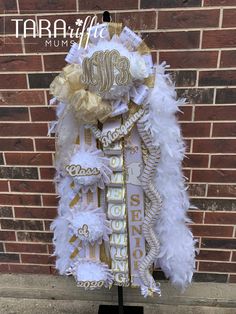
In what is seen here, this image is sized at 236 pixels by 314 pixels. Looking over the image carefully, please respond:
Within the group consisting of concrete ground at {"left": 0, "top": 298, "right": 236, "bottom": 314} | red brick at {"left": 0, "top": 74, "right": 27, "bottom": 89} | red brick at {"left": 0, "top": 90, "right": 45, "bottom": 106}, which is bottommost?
concrete ground at {"left": 0, "top": 298, "right": 236, "bottom": 314}

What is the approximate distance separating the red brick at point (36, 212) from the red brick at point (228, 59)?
1.24 meters

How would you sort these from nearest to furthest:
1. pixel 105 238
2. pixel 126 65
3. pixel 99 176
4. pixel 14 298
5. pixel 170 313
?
pixel 126 65 < pixel 99 176 < pixel 105 238 < pixel 170 313 < pixel 14 298

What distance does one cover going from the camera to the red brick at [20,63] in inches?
76.9

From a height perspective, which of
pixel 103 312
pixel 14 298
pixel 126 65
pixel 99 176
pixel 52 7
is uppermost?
pixel 52 7

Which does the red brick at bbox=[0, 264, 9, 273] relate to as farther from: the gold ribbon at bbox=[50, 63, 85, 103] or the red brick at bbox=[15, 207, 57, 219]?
the gold ribbon at bbox=[50, 63, 85, 103]

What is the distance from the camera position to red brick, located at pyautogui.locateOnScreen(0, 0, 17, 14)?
6.09 feet

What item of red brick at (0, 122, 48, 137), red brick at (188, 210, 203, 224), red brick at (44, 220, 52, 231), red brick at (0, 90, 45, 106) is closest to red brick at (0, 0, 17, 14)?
red brick at (0, 90, 45, 106)

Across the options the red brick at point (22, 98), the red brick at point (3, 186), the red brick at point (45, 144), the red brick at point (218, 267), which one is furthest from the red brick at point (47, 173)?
the red brick at point (218, 267)

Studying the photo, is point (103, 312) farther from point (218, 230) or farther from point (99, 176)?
point (99, 176)

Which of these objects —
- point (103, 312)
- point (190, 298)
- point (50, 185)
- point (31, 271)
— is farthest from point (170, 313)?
point (50, 185)

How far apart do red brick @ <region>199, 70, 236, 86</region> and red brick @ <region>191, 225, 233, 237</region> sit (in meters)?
0.83

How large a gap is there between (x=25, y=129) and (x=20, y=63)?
13.9 inches

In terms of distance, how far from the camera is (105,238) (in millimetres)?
1799

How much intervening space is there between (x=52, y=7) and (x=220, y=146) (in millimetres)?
1090
